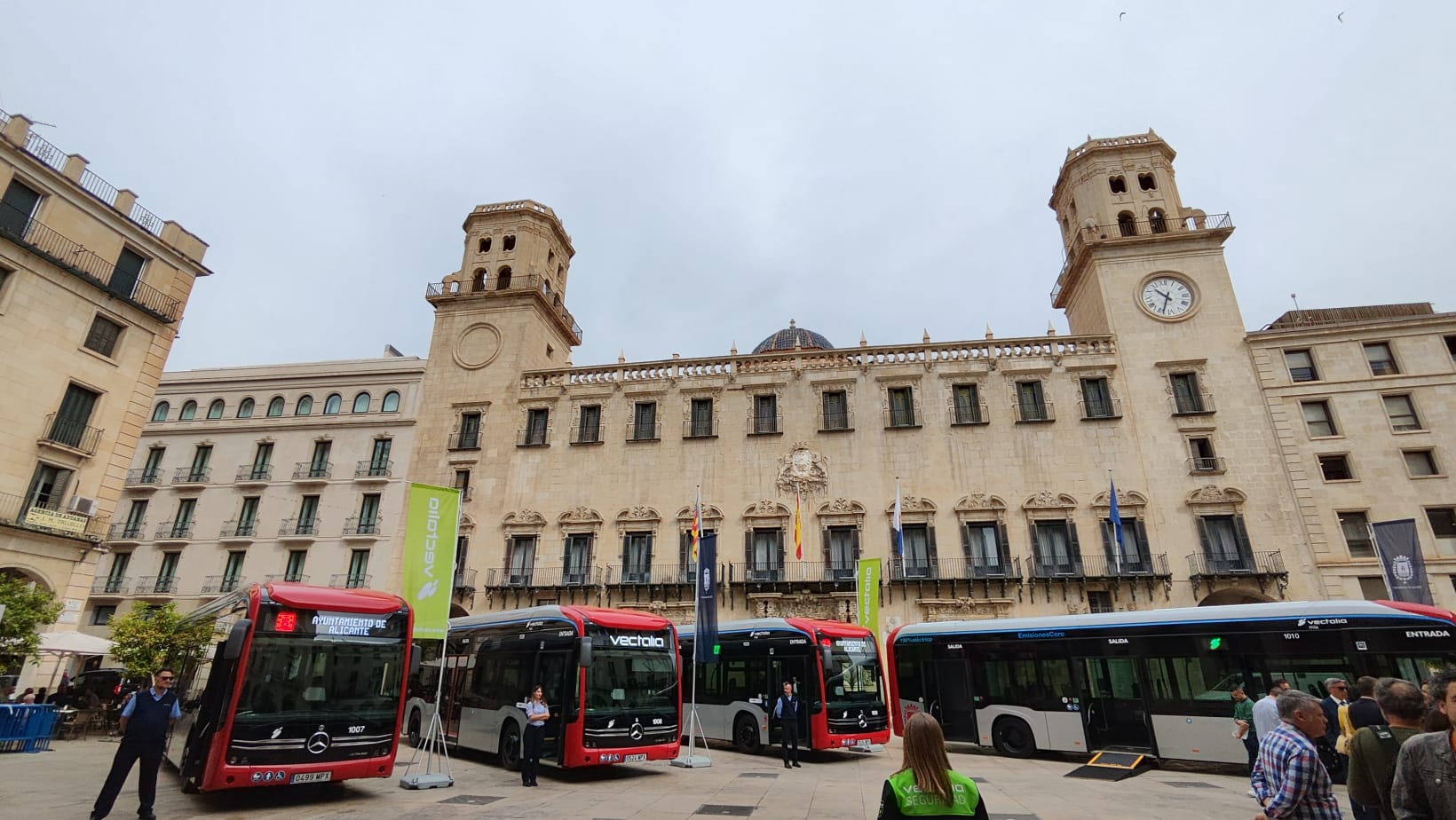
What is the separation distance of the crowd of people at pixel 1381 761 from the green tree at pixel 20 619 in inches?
902

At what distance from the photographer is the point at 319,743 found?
9828 mm

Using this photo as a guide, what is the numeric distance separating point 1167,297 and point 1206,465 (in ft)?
24.6

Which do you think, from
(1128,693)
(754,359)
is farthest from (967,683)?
(754,359)

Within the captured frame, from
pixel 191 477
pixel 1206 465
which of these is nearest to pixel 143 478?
pixel 191 477

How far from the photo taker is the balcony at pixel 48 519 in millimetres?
18516

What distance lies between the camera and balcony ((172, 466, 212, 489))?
32.3m

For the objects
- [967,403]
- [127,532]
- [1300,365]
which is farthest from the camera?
[127,532]

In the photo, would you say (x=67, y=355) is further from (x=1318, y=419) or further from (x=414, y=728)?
(x=1318, y=419)

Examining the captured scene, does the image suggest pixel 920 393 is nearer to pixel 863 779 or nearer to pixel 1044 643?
pixel 1044 643

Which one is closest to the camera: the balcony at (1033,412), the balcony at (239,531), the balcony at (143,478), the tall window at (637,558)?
the tall window at (637,558)

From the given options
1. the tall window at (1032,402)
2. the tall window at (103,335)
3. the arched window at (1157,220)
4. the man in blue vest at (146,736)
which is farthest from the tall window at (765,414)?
the man in blue vest at (146,736)

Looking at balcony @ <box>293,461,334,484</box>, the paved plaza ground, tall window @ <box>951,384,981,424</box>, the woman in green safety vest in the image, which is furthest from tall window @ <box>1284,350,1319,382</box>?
balcony @ <box>293,461,334,484</box>

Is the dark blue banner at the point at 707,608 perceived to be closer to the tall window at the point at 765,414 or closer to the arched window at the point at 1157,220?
the tall window at the point at 765,414

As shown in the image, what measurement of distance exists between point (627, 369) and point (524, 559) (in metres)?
9.43
